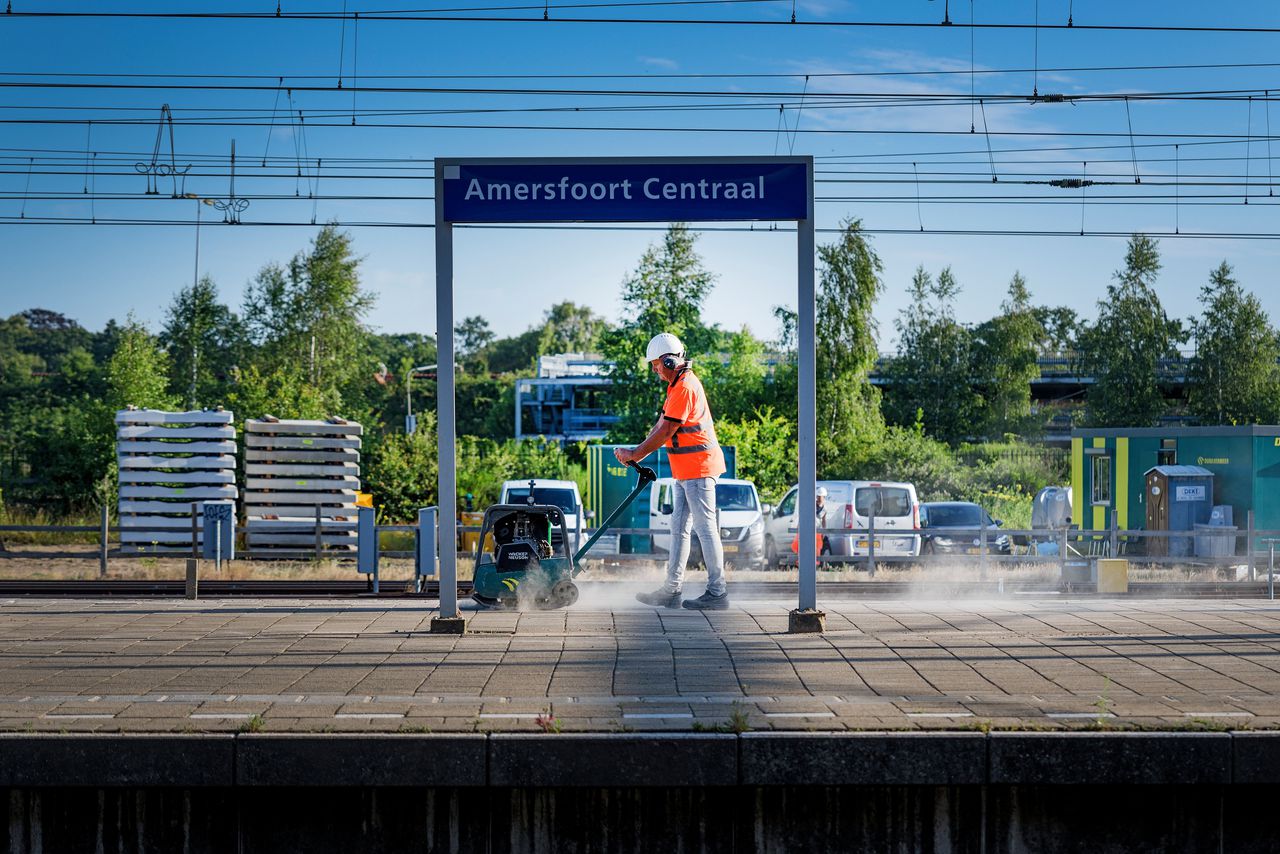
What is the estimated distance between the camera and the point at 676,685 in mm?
6625

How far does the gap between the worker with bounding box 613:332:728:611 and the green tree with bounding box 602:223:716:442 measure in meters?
30.8

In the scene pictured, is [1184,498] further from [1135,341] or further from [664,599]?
[1135,341]

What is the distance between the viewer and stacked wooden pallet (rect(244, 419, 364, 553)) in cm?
2520

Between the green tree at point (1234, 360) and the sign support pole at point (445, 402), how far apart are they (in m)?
52.3

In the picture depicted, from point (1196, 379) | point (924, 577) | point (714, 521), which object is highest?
point (1196, 379)

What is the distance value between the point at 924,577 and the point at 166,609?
12.5m

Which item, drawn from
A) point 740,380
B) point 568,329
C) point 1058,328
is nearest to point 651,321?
point 740,380

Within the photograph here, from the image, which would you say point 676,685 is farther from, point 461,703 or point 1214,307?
point 1214,307

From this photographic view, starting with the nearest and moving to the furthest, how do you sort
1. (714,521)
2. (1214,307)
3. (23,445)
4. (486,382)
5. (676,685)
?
(676,685) < (714,521) < (23,445) < (1214,307) < (486,382)

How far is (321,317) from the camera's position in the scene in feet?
185

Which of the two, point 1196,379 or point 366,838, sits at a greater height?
point 1196,379

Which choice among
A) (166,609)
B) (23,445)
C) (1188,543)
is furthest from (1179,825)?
(23,445)

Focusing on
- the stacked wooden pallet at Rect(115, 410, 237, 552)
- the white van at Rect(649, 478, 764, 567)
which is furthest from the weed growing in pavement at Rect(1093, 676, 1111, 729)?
the stacked wooden pallet at Rect(115, 410, 237, 552)

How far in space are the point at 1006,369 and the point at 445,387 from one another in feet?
192
